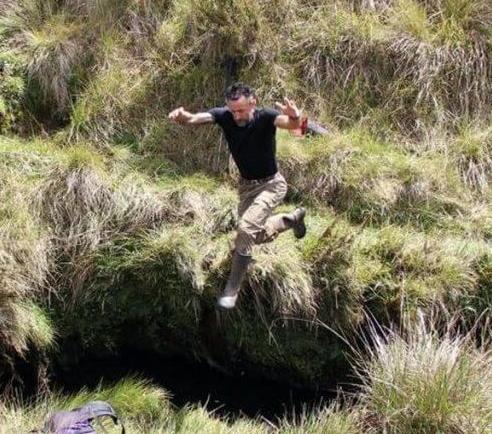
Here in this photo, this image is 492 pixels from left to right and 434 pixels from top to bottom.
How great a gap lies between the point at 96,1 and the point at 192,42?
45.5 inches

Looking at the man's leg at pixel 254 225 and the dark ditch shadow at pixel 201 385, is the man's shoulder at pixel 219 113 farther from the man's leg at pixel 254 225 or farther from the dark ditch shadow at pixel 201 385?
the dark ditch shadow at pixel 201 385

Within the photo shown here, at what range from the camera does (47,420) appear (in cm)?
501

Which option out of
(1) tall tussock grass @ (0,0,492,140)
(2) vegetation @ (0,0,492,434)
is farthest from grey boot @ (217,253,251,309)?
(1) tall tussock grass @ (0,0,492,140)

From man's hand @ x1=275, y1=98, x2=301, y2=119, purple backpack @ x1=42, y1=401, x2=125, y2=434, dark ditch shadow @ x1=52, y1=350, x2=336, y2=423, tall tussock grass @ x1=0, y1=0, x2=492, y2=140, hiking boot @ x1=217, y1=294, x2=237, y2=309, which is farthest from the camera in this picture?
tall tussock grass @ x1=0, y1=0, x2=492, y2=140

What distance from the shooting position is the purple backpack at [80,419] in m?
4.77

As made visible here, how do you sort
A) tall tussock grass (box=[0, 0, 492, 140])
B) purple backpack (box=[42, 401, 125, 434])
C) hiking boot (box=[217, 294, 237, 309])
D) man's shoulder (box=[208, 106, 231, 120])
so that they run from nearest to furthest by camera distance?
purple backpack (box=[42, 401, 125, 434])
hiking boot (box=[217, 294, 237, 309])
man's shoulder (box=[208, 106, 231, 120])
tall tussock grass (box=[0, 0, 492, 140])

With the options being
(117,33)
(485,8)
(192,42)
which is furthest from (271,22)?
(485,8)

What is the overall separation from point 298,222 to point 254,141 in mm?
673

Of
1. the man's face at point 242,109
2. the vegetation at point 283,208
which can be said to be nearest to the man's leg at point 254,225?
the vegetation at point 283,208

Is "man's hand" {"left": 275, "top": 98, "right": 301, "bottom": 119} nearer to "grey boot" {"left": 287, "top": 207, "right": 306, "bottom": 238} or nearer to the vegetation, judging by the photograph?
"grey boot" {"left": 287, "top": 207, "right": 306, "bottom": 238}

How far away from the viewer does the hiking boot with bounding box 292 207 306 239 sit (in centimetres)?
550

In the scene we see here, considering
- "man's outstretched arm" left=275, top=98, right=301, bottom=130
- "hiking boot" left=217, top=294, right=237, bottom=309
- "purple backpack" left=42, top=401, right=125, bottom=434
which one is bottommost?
"purple backpack" left=42, top=401, right=125, bottom=434

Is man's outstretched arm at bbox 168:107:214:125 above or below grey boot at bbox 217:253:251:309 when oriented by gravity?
above

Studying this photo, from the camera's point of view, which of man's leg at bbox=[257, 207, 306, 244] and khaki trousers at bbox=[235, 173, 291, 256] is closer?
khaki trousers at bbox=[235, 173, 291, 256]
